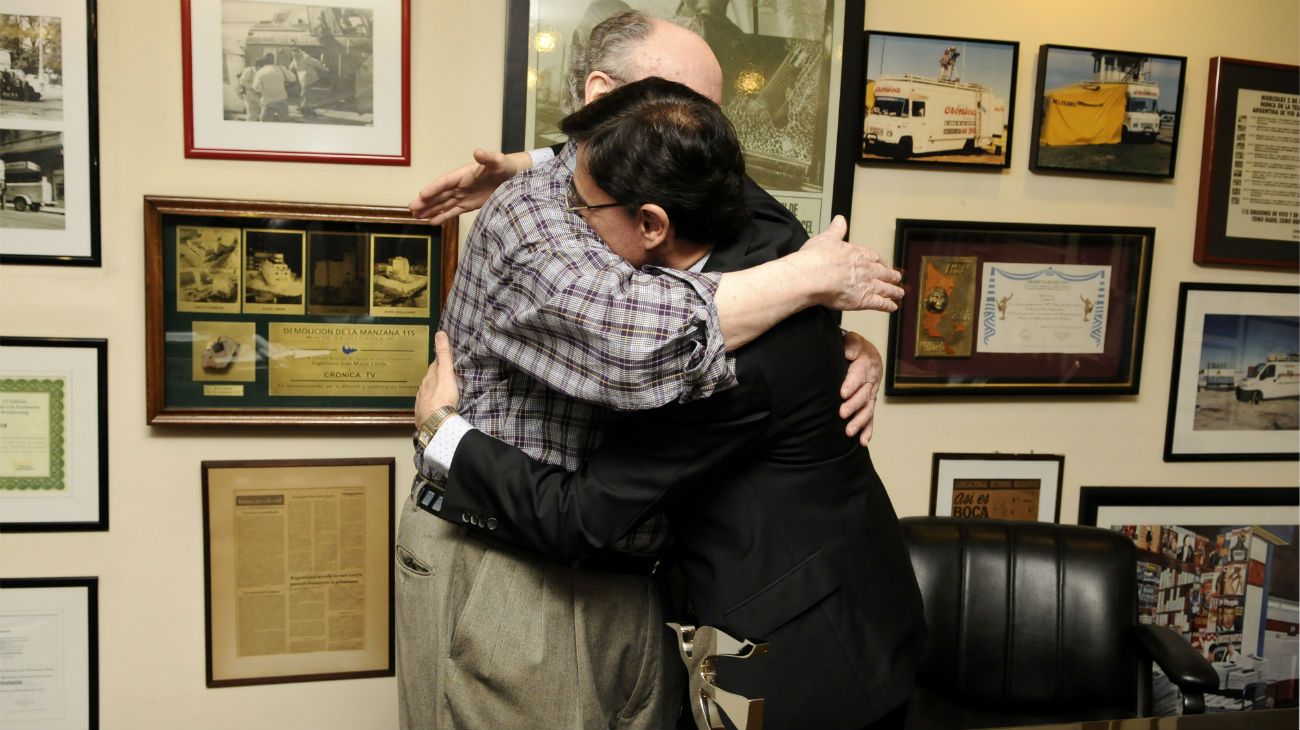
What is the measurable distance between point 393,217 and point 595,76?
654 mm

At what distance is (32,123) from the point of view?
5.79ft

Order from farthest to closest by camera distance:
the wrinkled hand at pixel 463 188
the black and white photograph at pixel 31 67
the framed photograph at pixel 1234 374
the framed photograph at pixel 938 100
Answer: the framed photograph at pixel 1234 374 < the framed photograph at pixel 938 100 < the black and white photograph at pixel 31 67 < the wrinkled hand at pixel 463 188

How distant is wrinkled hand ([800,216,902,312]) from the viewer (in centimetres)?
116

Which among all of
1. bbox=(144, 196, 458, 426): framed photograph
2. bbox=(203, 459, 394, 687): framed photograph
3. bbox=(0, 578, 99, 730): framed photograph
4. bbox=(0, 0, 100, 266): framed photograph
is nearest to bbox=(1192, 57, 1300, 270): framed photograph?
bbox=(144, 196, 458, 426): framed photograph

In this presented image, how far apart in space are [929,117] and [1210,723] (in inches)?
55.3

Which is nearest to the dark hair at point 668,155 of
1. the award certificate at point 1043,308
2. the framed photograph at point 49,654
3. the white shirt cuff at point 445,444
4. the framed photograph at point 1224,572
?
the white shirt cuff at point 445,444

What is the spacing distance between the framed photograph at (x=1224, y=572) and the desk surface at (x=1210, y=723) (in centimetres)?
113

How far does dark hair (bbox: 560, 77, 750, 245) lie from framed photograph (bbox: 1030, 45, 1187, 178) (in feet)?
4.41

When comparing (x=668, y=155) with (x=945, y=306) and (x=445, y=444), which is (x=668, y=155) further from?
(x=945, y=306)

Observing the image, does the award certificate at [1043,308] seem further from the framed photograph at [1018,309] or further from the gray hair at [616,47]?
the gray hair at [616,47]

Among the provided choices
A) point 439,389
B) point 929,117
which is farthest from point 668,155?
point 929,117

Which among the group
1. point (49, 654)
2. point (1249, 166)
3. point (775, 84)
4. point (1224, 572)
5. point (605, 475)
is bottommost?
point (49, 654)

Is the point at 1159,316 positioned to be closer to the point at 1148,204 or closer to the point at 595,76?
the point at 1148,204

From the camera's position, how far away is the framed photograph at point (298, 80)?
1804 mm
